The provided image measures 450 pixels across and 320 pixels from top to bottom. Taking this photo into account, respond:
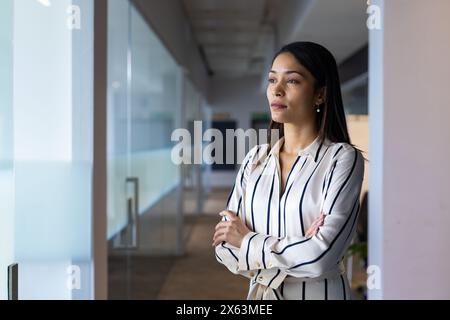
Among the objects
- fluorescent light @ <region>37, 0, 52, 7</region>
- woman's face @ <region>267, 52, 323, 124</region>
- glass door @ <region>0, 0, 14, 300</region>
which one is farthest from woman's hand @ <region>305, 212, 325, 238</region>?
fluorescent light @ <region>37, 0, 52, 7</region>

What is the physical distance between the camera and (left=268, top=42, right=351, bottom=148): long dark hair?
47.1 inches

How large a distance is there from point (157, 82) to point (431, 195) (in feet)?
8.72

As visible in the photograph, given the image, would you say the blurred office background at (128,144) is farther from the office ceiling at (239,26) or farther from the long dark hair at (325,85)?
the office ceiling at (239,26)

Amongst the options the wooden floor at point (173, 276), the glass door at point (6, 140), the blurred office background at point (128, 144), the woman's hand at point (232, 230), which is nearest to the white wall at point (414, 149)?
the blurred office background at point (128, 144)

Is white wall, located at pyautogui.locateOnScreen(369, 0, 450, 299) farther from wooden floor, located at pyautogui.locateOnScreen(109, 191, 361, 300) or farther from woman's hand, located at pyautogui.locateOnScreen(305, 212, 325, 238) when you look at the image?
woman's hand, located at pyautogui.locateOnScreen(305, 212, 325, 238)

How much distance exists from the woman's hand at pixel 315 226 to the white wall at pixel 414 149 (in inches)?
62.0

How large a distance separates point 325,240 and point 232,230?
21 cm

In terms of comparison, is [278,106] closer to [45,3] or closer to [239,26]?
[45,3]

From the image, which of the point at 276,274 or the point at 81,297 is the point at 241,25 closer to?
the point at 81,297

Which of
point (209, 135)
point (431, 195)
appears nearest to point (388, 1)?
point (431, 195)

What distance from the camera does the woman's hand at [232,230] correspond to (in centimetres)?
119

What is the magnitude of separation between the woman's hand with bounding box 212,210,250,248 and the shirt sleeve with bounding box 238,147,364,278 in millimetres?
16

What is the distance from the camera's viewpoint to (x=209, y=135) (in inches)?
52.7

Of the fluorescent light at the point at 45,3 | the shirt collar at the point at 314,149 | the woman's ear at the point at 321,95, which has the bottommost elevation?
the shirt collar at the point at 314,149
